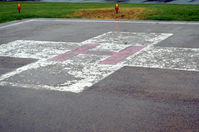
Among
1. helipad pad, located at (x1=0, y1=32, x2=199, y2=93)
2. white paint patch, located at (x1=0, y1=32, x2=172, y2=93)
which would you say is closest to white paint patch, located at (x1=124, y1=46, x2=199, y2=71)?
helipad pad, located at (x1=0, y1=32, x2=199, y2=93)

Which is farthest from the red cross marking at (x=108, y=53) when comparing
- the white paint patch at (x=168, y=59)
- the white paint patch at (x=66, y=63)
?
the white paint patch at (x=168, y=59)

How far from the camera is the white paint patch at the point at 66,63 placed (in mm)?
6570

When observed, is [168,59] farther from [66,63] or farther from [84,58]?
[66,63]

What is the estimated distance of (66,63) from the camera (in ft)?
25.9

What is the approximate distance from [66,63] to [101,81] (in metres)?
1.68

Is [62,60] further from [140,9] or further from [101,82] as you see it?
[140,9]

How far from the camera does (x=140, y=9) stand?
658 inches

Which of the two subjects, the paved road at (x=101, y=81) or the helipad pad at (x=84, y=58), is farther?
the helipad pad at (x=84, y=58)

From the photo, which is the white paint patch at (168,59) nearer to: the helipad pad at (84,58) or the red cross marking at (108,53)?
the helipad pad at (84,58)

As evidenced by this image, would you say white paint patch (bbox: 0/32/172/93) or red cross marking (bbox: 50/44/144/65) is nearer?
white paint patch (bbox: 0/32/172/93)

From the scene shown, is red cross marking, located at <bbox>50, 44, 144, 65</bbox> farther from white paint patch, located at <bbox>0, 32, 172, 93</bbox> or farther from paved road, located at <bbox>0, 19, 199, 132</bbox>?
white paint patch, located at <bbox>0, 32, 172, 93</bbox>

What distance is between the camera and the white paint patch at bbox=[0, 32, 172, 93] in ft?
21.6

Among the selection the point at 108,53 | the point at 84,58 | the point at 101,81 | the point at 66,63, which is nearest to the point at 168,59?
the point at 108,53

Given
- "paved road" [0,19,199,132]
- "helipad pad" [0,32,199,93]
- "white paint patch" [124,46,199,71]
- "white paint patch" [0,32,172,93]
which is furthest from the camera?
"white paint patch" [124,46,199,71]
